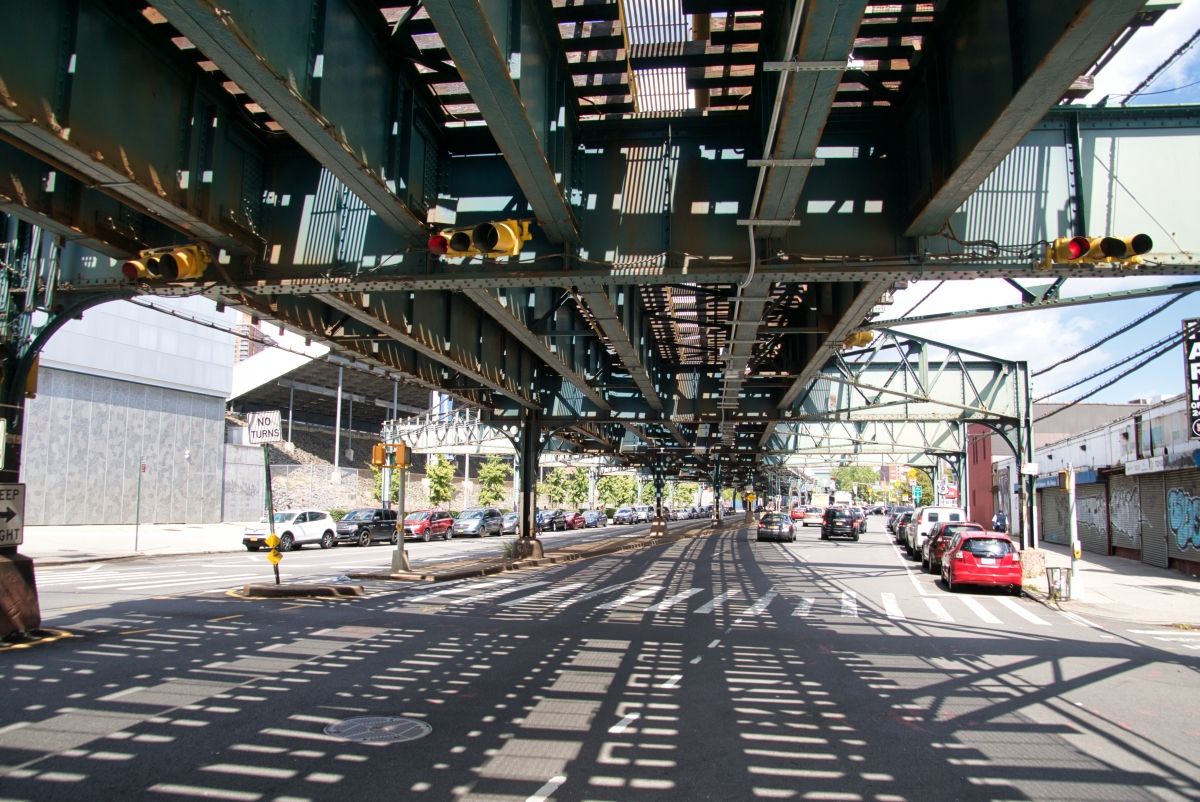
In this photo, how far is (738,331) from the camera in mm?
14031

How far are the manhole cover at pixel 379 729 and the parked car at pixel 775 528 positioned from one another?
37.0 metres

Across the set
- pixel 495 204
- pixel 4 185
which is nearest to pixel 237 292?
pixel 4 185

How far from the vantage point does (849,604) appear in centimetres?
1669

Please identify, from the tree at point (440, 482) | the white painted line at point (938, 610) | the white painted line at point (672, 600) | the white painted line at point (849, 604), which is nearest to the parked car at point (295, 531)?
the white painted line at point (672, 600)

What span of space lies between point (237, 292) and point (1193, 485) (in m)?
26.9

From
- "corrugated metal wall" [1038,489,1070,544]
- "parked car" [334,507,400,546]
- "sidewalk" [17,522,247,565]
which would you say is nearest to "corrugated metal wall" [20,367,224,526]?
"sidewalk" [17,522,247,565]

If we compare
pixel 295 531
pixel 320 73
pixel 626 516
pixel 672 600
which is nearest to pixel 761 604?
pixel 672 600

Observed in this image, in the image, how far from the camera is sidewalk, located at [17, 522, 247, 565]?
26734 millimetres

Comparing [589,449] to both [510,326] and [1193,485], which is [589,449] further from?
[510,326]

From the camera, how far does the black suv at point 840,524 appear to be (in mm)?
45906

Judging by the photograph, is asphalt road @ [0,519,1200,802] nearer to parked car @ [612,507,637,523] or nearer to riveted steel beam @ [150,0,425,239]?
riveted steel beam @ [150,0,425,239]

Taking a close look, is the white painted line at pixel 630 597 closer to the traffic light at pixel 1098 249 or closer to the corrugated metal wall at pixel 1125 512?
the traffic light at pixel 1098 249

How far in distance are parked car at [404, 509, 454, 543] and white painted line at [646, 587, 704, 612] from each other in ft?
83.4

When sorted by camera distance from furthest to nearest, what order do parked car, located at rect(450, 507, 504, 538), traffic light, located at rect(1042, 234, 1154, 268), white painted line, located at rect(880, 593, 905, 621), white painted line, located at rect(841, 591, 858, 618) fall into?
1. parked car, located at rect(450, 507, 504, 538)
2. white painted line, located at rect(841, 591, 858, 618)
3. white painted line, located at rect(880, 593, 905, 621)
4. traffic light, located at rect(1042, 234, 1154, 268)
